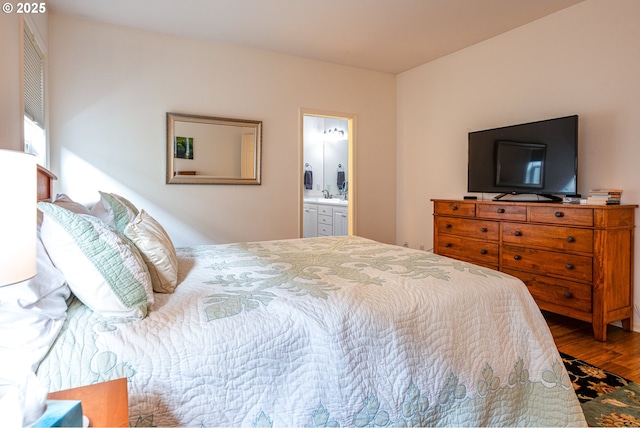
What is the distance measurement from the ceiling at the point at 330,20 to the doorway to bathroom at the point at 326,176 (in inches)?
64.1

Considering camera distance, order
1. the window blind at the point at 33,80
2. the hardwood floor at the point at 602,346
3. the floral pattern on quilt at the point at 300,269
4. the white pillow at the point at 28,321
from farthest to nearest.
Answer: the window blind at the point at 33,80
the hardwood floor at the point at 602,346
the floral pattern on quilt at the point at 300,269
the white pillow at the point at 28,321

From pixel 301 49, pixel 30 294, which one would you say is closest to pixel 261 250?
pixel 30 294

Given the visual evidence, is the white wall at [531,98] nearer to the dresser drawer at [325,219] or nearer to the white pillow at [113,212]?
the dresser drawer at [325,219]

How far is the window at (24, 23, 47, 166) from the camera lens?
107 inches

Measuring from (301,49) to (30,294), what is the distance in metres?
3.91

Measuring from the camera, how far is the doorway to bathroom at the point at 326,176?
5.74 metres

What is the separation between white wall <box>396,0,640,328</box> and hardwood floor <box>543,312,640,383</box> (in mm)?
309

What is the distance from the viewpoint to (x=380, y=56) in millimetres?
4531

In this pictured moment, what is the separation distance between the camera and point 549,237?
3.02 metres

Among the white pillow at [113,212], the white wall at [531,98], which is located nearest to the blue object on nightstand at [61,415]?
the white pillow at [113,212]

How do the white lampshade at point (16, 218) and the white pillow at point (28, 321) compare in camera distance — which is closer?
the white lampshade at point (16, 218)

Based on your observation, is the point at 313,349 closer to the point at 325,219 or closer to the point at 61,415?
the point at 61,415

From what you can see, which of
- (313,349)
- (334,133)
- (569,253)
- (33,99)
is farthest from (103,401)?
(334,133)

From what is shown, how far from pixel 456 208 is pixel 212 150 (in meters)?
2.67
